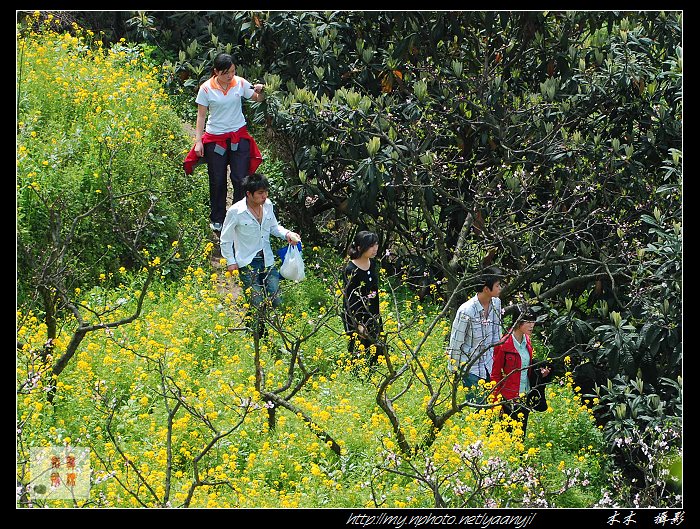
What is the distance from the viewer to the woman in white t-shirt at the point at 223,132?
31.1ft

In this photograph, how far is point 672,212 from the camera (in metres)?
9.01

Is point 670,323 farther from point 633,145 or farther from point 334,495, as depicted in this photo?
point 334,495

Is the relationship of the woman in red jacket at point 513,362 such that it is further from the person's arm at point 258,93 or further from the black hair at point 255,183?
the person's arm at point 258,93

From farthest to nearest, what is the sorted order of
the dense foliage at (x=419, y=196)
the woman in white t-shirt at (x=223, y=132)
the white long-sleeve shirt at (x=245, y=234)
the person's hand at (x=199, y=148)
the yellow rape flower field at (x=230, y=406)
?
the person's hand at (x=199, y=148)
the woman in white t-shirt at (x=223, y=132)
the white long-sleeve shirt at (x=245, y=234)
the dense foliage at (x=419, y=196)
the yellow rape flower field at (x=230, y=406)

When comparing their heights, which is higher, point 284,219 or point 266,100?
point 266,100

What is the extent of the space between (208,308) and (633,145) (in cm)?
397

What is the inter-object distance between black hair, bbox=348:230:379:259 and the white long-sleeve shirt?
2.50ft

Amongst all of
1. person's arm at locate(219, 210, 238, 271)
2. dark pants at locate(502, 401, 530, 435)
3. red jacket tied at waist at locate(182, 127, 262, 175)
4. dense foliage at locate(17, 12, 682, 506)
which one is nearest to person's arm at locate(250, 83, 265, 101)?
dense foliage at locate(17, 12, 682, 506)

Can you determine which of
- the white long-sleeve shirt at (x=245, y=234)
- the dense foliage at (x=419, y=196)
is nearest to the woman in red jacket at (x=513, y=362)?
the dense foliage at (x=419, y=196)

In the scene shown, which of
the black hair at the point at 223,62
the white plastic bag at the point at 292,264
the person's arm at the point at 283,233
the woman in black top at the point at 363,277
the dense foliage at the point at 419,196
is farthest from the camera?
the black hair at the point at 223,62

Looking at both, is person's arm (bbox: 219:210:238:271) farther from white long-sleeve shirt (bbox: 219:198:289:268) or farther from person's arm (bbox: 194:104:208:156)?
person's arm (bbox: 194:104:208:156)

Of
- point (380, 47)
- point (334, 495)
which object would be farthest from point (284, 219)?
point (334, 495)

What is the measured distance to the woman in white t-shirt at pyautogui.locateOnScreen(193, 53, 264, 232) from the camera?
9477 mm

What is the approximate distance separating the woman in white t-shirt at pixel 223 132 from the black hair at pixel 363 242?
158 centimetres
